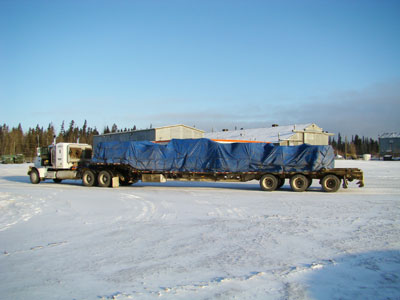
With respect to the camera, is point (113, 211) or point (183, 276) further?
point (113, 211)

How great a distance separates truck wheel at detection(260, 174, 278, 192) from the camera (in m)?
17.9

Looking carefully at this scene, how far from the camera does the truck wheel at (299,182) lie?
1739 centimetres

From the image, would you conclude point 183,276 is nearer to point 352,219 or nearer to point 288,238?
point 288,238

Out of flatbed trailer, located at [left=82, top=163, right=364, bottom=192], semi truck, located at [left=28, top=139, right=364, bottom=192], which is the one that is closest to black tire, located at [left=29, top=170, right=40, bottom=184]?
semi truck, located at [left=28, top=139, right=364, bottom=192]

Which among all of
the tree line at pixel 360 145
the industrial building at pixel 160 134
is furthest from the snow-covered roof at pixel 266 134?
the tree line at pixel 360 145

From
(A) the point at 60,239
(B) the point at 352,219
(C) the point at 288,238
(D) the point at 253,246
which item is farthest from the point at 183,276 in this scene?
(B) the point at 352,219

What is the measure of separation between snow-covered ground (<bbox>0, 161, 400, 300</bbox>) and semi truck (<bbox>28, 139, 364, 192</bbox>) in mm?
5470

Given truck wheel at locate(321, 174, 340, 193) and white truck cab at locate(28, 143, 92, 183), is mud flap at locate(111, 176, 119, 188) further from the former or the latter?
truck wheel at locate(321, 174, 340, 193)

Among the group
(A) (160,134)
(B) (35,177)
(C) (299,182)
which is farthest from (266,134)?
(B) (35,177)

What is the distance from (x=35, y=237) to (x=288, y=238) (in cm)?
601

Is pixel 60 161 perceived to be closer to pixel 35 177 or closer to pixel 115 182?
pixel 35 177

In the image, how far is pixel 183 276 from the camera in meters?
5.41

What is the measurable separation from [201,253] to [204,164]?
488 inches

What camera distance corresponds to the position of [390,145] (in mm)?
78688
